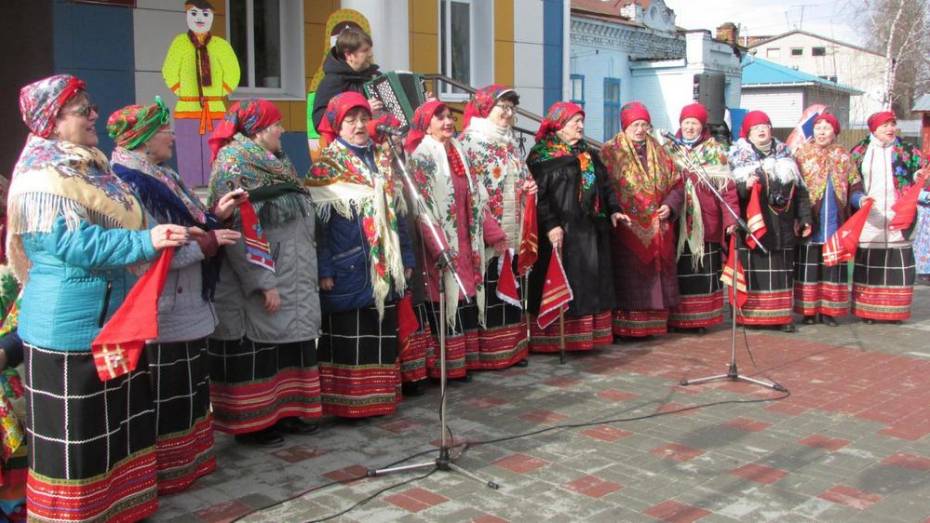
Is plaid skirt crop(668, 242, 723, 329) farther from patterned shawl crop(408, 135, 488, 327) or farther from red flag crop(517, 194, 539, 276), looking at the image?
patterned shawl crop(408, 135, 488, 327)

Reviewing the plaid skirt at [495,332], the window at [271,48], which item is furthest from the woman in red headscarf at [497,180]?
the window at [271,48]

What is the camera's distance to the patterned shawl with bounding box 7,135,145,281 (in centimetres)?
345

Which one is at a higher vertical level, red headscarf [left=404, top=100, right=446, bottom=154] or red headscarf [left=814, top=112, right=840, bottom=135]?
red headscarf [left=814, top=112, right=840, bottom=135]

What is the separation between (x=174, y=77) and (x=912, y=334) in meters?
6.68

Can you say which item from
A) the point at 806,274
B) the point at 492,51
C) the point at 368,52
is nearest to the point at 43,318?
the point at 368,52

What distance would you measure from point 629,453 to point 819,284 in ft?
13.9

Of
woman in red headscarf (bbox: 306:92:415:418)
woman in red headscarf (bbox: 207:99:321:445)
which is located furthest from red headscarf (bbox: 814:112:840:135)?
woman in red headscarf (bbox: 207:99:321:445)

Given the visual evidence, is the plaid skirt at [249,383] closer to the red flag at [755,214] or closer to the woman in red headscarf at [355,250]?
the woman in red headscarf at [355,250]

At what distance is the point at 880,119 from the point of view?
811cm

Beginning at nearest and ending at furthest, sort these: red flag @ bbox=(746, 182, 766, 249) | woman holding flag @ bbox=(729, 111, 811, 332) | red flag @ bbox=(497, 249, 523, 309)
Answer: red flag @ bbox=(497, 249, 523, 309) < red flag @ bbox=(746, 182, 766, 249) < woman holding flag @ bbox=(729, 111, 811, 332)

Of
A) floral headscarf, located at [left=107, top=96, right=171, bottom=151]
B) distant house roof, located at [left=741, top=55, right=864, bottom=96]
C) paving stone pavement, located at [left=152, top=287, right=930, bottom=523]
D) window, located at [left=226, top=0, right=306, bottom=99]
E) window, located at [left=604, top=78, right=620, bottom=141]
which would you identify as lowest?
paving stone pavement, located at [left=152, top=287, right=930, bottom=523]

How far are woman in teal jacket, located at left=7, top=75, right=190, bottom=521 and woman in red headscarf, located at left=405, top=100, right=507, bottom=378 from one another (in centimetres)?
215

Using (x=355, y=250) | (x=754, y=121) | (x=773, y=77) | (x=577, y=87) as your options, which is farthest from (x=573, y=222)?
(x=773, y=77)

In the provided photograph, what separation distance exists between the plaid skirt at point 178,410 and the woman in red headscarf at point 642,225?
3853 mm
